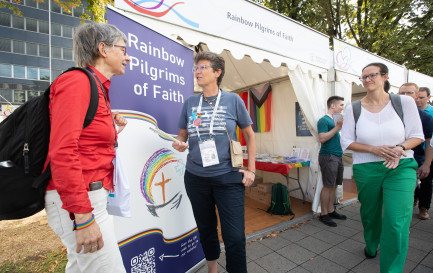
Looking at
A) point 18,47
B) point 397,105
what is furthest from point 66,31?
point 397,105

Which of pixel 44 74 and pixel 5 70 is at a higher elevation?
pixel 44 74

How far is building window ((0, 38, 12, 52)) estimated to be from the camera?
28.4m

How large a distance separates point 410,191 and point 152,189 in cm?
210

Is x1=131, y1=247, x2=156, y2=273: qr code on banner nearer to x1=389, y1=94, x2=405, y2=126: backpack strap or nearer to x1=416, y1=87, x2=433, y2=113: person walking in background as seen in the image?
x1=389, y1=94, x2=405, y2=126: backpack strap

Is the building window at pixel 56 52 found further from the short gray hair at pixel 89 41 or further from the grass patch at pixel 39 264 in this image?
A: the short gray hair at pixel 89 41

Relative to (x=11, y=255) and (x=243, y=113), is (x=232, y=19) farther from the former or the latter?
(x=11, y=255)

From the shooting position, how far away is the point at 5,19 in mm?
28016

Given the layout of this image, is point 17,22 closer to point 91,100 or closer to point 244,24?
point 244,24

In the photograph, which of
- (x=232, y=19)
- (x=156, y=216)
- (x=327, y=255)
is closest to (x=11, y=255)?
(x=156, y=216)

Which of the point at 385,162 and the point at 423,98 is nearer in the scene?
the point at 385,162

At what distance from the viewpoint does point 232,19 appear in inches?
105

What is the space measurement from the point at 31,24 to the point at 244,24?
39.5 meters

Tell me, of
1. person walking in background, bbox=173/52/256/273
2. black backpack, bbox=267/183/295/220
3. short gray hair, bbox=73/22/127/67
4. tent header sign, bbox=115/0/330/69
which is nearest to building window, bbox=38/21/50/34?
tent header sign, bbox=115/0/330/69

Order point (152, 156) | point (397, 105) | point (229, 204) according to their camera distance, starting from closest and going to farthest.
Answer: point (229, 204) → point (152, 156) → point (397, 105)
